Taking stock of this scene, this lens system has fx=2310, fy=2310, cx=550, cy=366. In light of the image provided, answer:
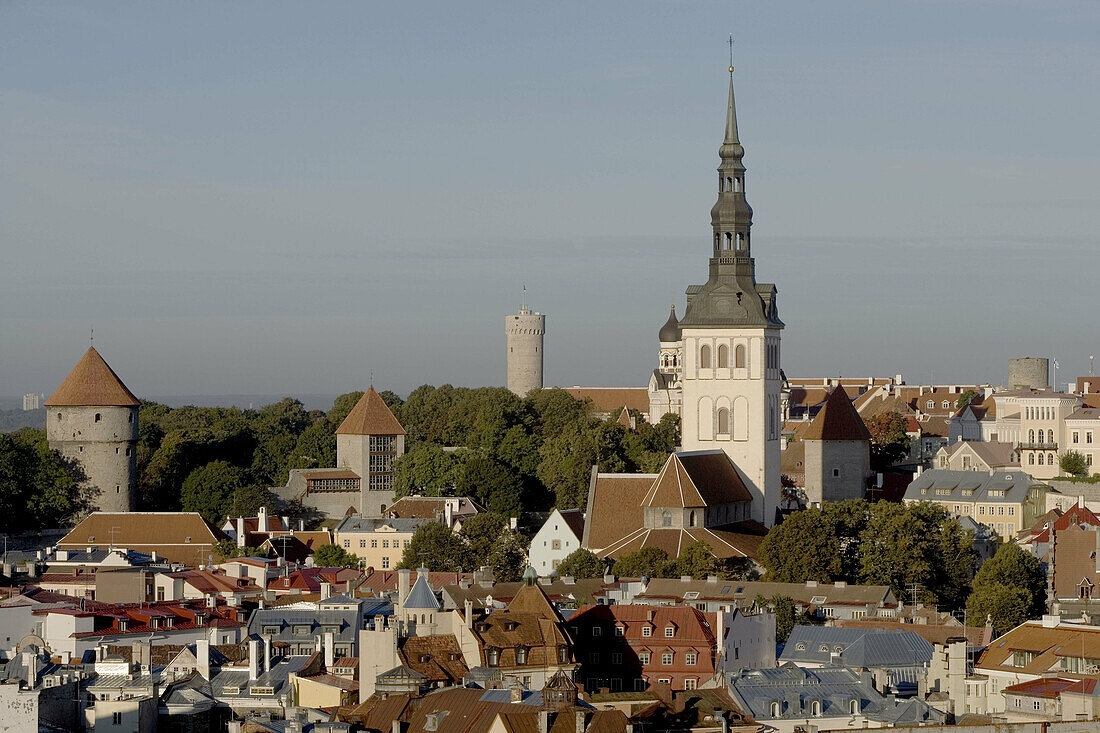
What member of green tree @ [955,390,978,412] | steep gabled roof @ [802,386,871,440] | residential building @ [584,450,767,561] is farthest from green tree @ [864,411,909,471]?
residential building @ [584,450,767,561]

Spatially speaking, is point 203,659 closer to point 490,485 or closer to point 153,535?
point 153,535

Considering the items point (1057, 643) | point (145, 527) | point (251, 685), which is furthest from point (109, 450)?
point (1057, 643)

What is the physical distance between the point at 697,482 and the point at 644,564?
18.7ft

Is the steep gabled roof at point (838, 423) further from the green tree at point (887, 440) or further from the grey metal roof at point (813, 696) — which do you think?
the grey metal roof at point (813, 696)

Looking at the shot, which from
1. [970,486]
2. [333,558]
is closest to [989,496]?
[970,486]

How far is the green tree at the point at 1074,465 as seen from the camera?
267ft

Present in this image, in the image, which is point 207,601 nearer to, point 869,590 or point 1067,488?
point 869,590

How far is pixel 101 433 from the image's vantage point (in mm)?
80062

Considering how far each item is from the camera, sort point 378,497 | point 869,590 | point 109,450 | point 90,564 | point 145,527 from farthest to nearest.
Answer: point 378,497 → point 109,450 → point 145,527 → point 90,564 → point 869,590

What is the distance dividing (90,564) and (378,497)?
19.3 m

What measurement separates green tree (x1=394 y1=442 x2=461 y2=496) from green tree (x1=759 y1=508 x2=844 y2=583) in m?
24.4

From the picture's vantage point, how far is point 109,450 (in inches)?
3150

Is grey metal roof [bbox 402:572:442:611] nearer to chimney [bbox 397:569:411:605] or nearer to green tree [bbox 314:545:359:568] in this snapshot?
chimney [bbox 397:569:411:605]

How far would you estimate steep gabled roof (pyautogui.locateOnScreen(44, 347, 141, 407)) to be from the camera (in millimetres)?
80875
